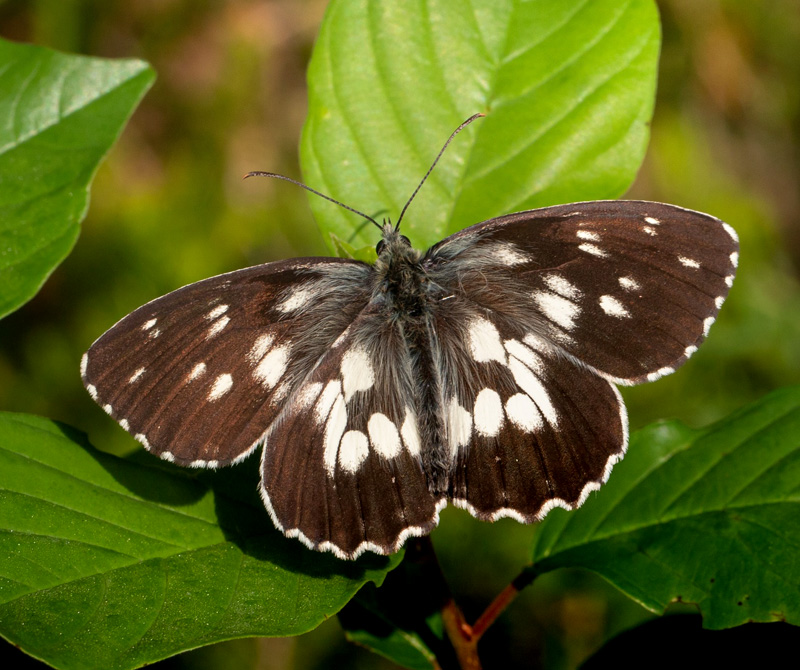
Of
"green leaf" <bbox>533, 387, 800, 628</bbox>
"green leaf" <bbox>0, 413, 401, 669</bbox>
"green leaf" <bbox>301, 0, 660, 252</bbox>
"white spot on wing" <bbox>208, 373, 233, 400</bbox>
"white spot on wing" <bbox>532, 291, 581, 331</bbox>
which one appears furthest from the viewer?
"green leaf" <bbox>301, 0, 660, 252</bbox>

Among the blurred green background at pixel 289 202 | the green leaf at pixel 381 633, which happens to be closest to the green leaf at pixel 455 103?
the green leaf at pixel 381 633

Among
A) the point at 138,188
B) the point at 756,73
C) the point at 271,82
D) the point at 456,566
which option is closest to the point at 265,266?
the point at 456,566

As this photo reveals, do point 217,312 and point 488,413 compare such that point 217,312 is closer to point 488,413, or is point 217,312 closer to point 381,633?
point 488,413

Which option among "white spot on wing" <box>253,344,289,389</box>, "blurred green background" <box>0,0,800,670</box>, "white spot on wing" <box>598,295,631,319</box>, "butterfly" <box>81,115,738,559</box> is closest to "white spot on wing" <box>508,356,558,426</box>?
"butterfly" <box>81,115,738,559</box>

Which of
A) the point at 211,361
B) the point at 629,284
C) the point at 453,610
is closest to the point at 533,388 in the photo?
the point at 629,284

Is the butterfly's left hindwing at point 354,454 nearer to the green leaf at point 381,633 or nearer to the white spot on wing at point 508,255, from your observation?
the white spot on wing at point 508,255

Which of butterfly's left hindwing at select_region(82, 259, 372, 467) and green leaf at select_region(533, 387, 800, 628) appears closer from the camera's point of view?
green leaf at select_region(533, 387, 800, 628)

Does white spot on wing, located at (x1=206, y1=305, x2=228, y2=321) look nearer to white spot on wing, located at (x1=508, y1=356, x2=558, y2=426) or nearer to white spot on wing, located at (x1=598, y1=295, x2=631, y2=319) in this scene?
white spot on wing, located at (x1=508, y1=356, x2=558, y2=426)
